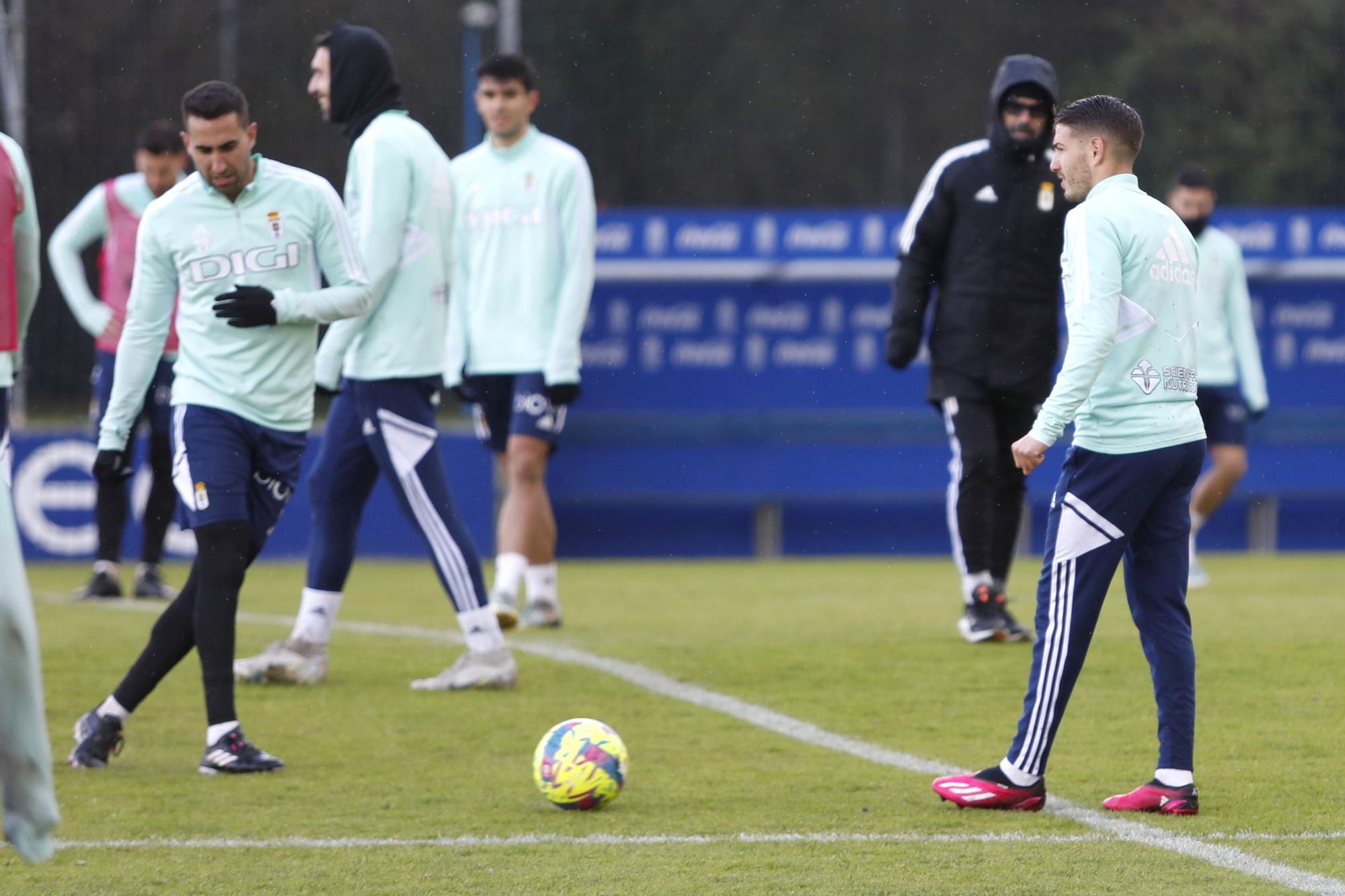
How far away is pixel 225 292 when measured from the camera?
18.0 feet

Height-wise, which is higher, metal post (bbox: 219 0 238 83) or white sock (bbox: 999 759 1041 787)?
metal post (bbox: 219 0 238 83)

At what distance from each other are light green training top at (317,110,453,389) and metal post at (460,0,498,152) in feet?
25.1

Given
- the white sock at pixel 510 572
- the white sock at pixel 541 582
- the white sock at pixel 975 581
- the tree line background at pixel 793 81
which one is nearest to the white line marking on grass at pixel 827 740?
the white sock at pixel 510 572

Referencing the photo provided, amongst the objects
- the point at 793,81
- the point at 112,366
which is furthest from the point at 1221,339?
the point at 793,81

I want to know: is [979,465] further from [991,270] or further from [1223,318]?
[1223,318]

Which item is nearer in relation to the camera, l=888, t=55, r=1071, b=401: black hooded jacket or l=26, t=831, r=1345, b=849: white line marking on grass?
l=26, t=831, r=1345, b=849: white line marking on grass

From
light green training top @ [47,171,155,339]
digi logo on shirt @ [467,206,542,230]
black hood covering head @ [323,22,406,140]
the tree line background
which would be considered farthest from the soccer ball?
the tree line background

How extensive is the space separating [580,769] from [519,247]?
4.01 m

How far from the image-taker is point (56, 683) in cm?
685

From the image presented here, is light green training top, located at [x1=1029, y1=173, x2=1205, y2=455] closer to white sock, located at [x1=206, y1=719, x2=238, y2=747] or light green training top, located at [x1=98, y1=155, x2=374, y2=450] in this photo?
light green training top, located at [x1=98, y1=155, x2=374, y2=450]

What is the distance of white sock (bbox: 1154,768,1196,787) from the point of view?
15.0ft

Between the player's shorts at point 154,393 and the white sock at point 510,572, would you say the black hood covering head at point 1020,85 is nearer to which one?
the white sock at point 510,572

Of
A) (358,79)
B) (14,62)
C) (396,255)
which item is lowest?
(396,255)

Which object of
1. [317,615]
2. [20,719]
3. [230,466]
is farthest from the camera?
[317,615]
